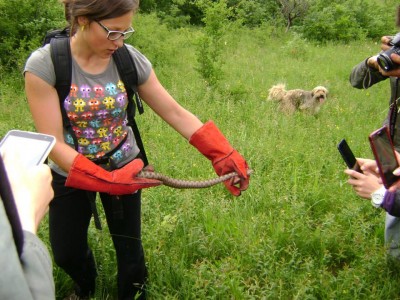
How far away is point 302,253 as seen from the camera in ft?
9.33

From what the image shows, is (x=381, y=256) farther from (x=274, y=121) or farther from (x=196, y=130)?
(x=274, y=121)

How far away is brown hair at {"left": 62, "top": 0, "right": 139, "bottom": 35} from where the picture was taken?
1.83m

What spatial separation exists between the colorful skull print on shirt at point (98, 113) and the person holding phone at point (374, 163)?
4.00 ft

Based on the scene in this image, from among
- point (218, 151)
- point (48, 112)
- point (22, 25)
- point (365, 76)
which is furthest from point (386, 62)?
point (22, 25)

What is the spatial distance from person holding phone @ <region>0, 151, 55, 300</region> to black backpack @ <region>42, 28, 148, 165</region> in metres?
0.77

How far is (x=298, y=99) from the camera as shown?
6.09m

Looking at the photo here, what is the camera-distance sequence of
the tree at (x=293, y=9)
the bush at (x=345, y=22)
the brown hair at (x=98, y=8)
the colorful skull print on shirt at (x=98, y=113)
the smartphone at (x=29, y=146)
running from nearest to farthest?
the smartphone at (x=29, y=146)
the brown hair at (x=98, y=8)
the colorful skull print on shirt at (x=98, y=113)
the bush at (x=345, y=22)
the tree at (x=293, y=9)

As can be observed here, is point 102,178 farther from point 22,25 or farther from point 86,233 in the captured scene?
point 22,25

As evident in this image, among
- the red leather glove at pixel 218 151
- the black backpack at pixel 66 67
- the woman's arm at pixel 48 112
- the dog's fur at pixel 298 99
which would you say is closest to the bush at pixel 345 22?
the dog's fur at pixel 298 99

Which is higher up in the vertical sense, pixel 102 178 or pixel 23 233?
pixel 23 233

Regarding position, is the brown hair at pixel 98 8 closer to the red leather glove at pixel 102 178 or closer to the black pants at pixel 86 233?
the red leather glove at pixel 102 178

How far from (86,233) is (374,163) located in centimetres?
164

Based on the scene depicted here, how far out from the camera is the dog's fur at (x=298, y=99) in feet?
19.2

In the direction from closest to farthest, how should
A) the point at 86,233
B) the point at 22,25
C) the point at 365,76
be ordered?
the point at 86,233 → the point at 365,76 → the point at 22,25
